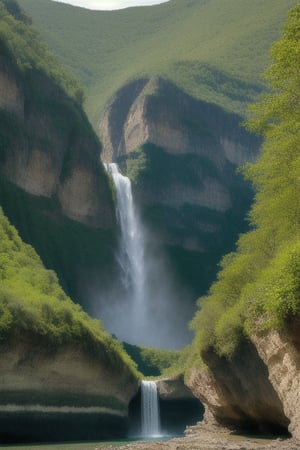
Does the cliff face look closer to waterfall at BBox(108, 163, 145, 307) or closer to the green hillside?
waterfall at BBox(108, 163, 145, 307)

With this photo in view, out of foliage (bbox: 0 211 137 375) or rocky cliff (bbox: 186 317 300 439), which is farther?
foliage (bbox: 0 211 137 375)

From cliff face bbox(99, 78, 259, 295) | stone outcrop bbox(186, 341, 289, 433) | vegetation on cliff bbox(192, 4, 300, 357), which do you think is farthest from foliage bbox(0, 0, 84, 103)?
vegetation on cliff bbox(192, 4, 300, 357)

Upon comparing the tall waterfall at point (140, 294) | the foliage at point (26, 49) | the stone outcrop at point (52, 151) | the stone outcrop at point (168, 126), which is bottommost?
the tall waterfall at point (140, 294)

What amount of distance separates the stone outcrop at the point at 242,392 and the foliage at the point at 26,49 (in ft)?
190

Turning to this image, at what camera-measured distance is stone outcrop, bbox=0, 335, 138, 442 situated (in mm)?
35719

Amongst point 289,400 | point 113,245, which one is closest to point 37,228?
point 113,245

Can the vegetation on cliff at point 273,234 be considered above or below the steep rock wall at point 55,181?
below

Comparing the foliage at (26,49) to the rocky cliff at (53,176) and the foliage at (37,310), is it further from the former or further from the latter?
the foliage at (37,310)

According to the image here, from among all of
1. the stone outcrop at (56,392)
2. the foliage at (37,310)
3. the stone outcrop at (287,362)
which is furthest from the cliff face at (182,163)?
the stone outcrop at (287,362)

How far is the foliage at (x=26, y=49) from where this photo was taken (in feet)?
297

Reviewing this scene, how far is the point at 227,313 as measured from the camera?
106 ft

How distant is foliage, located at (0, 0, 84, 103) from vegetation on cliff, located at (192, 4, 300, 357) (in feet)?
202

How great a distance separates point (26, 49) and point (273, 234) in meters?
71.5

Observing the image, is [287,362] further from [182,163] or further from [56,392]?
[182,163]
